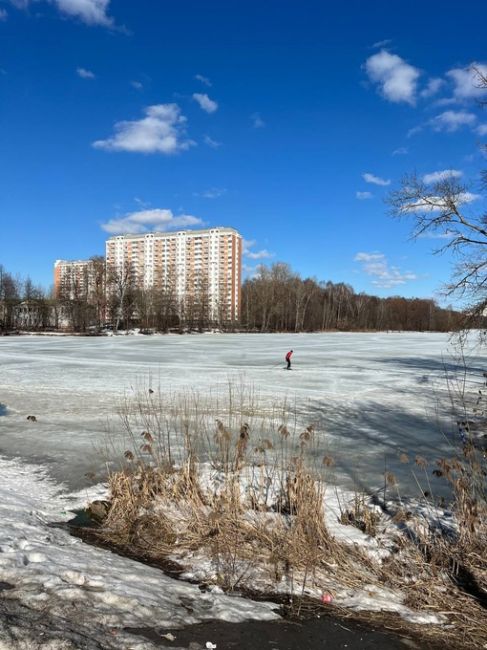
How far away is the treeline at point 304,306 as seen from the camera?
328 ft

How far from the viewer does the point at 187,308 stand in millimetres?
89625

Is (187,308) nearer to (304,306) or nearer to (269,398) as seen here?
(304,306)

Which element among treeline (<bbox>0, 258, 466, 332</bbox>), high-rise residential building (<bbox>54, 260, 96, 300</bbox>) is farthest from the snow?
high-rise residential building (<bbox>54, 260, 96, 300</bbox>)

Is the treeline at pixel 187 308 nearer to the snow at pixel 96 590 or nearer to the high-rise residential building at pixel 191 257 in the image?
the high-rise residential building at pixel 191 257

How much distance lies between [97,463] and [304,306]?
100355mm

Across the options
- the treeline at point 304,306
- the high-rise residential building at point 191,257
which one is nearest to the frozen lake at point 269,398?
the treeline at point 304,306

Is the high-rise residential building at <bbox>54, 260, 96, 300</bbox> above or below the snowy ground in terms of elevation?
above

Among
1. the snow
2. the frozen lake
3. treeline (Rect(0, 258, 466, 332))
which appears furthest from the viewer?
treeline (Rect(0, 258, 466, 332))

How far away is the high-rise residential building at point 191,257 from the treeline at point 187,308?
33.4ft

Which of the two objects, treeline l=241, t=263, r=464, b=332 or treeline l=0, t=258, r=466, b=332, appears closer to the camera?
treeline l=0, t=258, r=466, b=332

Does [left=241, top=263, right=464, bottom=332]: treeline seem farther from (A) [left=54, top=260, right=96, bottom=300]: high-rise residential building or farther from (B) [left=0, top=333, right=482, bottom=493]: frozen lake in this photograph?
(B) [left=0, top=333, right=482, bottom=493]: frozen lake

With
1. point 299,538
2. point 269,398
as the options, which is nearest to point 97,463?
point 299,538

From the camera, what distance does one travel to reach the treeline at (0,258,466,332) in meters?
78.2

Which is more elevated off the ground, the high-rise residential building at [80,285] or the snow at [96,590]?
the high-rise residential building at [80,285]
